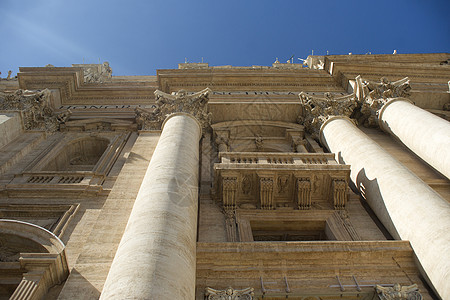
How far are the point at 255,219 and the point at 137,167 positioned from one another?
4362 millimetres

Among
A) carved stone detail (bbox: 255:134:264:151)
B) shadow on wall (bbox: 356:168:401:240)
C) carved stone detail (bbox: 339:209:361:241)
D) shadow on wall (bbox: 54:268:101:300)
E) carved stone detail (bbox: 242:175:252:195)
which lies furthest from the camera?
carved stone detail (bbox: 255:134:264:151)

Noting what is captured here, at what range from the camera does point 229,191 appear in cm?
1074

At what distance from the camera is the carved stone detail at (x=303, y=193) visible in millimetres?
10789

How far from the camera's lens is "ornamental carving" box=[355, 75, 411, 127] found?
49.1 ft

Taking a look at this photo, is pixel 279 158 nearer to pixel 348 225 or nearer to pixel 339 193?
pixel 339 193

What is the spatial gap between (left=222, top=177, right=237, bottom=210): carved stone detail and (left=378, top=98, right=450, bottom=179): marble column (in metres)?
6.19

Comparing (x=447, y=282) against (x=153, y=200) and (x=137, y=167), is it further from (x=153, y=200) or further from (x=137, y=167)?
(x=137, y=167)

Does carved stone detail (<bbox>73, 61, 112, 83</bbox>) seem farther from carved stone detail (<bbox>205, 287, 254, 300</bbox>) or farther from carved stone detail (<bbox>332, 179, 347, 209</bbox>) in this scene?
carved stone detail (<bbox>205, 287, 254, 300</bbox>)

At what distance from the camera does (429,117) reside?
12258 millimetres

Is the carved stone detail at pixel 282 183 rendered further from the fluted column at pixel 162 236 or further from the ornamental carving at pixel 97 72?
the ornamental carving at pixel 97 72

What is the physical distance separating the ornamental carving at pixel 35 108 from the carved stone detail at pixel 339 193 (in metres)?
12.9

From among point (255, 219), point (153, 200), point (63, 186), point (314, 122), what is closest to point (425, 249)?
point (255, 219)

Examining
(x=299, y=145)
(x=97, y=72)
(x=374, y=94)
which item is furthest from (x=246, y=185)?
(x=97, y=72)

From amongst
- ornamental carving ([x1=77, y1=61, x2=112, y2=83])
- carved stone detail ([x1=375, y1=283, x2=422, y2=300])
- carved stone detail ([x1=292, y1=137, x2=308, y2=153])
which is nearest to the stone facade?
carved stone detail ([x1=375, y1=283, x2=422, y2=300])
